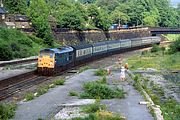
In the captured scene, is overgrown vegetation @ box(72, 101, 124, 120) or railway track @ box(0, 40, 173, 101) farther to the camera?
railway track @ box(0, 40, 173, 101)

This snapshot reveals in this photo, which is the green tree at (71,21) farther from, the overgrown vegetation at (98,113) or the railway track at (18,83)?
the overgrown vegetation at (98,113)

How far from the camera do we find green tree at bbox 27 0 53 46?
82.2 metres

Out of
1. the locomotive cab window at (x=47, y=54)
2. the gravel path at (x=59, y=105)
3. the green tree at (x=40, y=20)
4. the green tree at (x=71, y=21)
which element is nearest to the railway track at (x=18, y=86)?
the locomotive cab window at (x=47, y=54)

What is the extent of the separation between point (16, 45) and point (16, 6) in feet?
122

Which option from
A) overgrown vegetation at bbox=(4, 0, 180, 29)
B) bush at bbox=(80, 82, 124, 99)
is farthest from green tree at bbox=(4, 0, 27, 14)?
bush at bbox=(80, 82, 124, 99)

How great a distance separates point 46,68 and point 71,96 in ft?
49.7

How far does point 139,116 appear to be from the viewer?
2108 cm

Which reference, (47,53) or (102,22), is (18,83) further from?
(102,22)

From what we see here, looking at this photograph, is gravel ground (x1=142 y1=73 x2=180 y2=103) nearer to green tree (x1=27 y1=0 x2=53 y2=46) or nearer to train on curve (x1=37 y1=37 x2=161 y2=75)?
train on curve (x1=37 y1=37 x2=161 y2=75)

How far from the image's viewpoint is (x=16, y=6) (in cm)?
10138

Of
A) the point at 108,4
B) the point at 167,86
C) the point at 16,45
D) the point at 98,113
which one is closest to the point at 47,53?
the point at 167,86

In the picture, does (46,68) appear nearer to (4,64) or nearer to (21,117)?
(4,64)

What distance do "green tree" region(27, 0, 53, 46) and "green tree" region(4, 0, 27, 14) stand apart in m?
7.67

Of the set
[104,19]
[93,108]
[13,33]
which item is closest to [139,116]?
[93,108]
